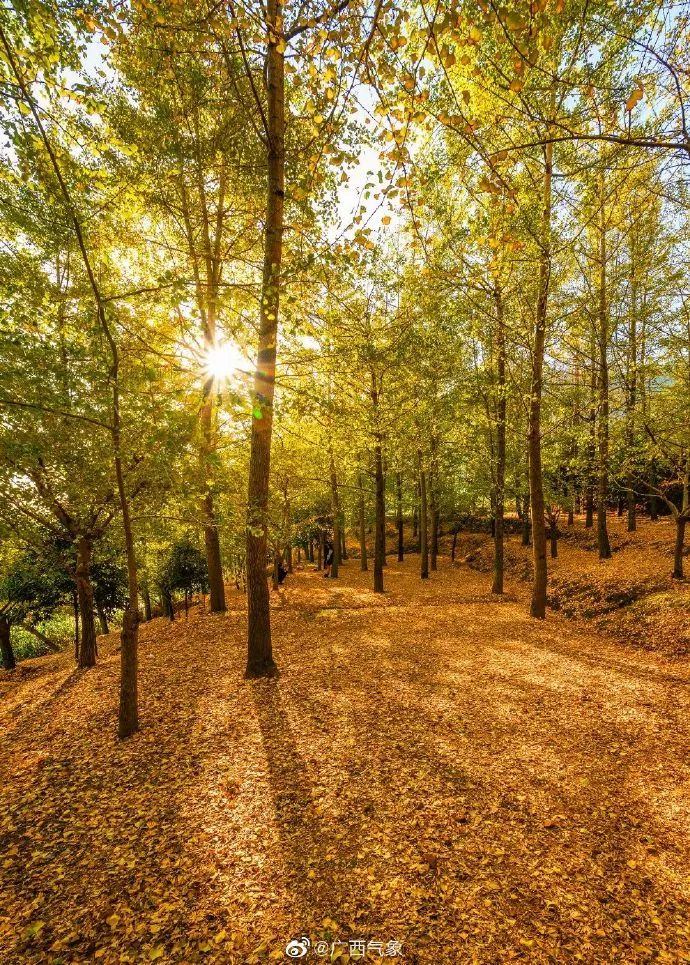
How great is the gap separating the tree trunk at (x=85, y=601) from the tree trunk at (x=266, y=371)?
455 centimetres

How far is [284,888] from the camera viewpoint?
3504 mm

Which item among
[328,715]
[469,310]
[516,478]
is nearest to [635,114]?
[469,310]

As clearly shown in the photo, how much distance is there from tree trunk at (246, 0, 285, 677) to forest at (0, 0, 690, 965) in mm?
63

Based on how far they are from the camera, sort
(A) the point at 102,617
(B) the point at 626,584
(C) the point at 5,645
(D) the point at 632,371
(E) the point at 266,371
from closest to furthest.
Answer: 1. (E) the point at 266,371
2. (D) the point at 632,371
3. (B) the point at 626,584
4. (C) the point at 5,645
5. (A) the point at 102,617

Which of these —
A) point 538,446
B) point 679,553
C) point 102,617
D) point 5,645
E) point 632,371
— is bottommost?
point 5,645

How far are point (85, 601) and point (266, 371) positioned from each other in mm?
7622

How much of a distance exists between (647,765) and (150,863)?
580 cm

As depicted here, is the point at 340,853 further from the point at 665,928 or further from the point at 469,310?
the point at 469,310

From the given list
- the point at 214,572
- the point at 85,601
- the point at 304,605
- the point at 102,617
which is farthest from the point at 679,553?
the point at 102,617

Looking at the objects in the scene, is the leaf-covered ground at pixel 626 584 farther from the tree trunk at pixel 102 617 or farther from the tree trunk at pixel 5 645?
the tree trunk at pixel 5 645

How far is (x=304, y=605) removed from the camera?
1440 centimetres

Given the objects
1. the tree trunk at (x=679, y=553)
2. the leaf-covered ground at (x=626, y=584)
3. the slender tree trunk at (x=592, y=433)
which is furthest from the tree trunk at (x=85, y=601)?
the tree trunk at (x=679, y=553)

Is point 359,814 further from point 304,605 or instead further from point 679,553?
point 679,553

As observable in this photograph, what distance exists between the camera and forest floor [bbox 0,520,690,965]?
313cm
